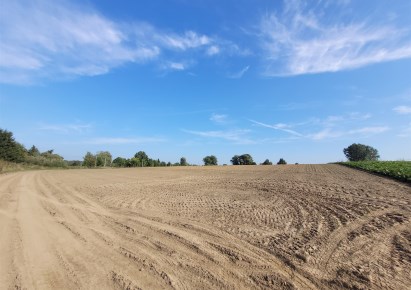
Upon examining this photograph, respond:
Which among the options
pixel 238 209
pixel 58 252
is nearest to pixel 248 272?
pixel 58 252

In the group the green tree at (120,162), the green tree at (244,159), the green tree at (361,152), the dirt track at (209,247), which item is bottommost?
the dirt track at (209,247)

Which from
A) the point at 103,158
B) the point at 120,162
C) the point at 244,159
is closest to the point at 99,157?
the point at 103,158

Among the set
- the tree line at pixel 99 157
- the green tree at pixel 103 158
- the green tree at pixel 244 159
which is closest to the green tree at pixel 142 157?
the tree line at pixel 99 157

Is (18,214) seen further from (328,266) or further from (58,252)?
(328,266)

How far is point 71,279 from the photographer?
4.61 m

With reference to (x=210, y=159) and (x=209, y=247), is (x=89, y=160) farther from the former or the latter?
(x=209, y=247)

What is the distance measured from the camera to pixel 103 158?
331 feet

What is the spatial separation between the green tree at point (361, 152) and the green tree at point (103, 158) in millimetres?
96472

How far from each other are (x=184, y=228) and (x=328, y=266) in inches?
146

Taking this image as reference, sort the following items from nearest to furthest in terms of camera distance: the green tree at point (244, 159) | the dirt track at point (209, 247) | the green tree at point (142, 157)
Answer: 1. the dirt track at point (209, 247)
2. the green tree at point (142, 157)
3. the green tree at point (244, 159)

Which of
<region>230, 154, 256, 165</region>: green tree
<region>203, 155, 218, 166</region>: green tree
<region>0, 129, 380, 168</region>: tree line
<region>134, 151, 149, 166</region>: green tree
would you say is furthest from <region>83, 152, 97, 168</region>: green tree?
<region>230, 154, 256, 165</region>: green tree

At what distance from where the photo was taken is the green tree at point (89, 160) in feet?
310

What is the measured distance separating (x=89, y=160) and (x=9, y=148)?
32.9 meters

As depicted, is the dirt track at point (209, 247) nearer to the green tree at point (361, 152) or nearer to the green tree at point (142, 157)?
the green tree at point (142, 157)
